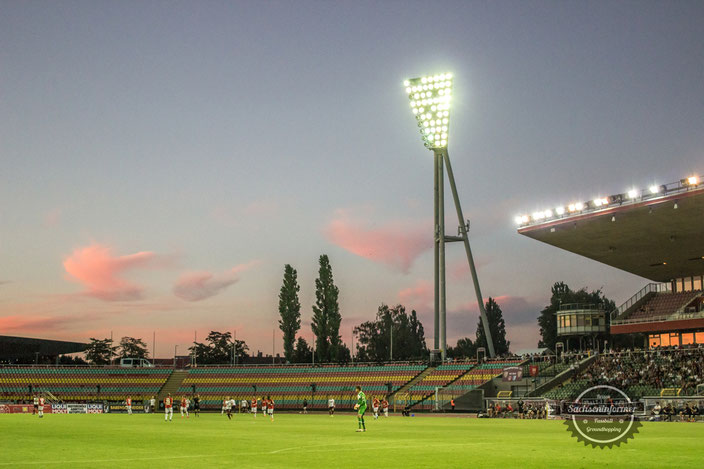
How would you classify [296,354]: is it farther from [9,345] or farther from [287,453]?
[287,453]

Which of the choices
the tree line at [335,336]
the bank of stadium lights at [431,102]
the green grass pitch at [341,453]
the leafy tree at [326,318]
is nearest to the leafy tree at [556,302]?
the tree line at [335,336]

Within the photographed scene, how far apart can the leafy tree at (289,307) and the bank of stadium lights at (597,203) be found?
46618 mm

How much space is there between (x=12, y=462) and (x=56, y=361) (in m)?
95.4

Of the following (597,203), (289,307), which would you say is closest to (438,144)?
(597,203)

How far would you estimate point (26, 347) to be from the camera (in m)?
102

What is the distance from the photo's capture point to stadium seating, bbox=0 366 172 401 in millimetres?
85250

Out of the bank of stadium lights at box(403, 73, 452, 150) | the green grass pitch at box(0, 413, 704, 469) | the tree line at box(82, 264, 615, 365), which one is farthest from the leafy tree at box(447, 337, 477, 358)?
the green grass pitch at box(0, 413, 704, 469)

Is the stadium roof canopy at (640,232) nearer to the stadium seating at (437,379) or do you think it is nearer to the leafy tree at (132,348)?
the stadium seating at (437,379)

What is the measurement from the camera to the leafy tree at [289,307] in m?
105

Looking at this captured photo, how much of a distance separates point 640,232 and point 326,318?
48.0 meters

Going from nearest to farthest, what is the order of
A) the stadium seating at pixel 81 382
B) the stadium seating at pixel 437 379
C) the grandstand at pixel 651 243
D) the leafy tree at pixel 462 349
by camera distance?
the grandstand at pixel 651 243, the stadium seating at pixel 437 379, the stadium seating at pixel 81 382, the leafy tree at pixel 462 349

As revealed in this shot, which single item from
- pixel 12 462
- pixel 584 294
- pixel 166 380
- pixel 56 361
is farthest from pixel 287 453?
pixel 584 294

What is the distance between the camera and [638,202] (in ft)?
193

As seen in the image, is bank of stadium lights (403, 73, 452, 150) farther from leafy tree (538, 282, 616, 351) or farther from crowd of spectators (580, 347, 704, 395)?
leafy tree (538, 282, 616, 351)
